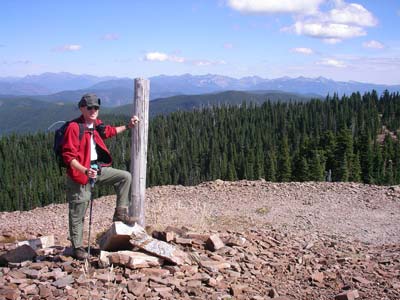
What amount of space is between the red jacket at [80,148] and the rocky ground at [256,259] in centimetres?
167

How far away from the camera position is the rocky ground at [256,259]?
659 centimetres

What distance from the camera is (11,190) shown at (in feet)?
314

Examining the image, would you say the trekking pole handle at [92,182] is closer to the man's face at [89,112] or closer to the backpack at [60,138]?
the backpack at [60,138]

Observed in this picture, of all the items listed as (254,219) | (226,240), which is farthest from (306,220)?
(226,240)

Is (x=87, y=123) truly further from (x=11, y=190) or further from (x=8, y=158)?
(x=8, y=158)

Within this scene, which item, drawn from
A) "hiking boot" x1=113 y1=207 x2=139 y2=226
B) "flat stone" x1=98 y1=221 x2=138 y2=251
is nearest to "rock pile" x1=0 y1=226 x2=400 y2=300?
"flat stone" x1=98 y1=221 x2=138 y2=251

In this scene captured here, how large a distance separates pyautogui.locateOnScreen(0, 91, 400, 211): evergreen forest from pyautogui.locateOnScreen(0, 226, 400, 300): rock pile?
5205 centimetres

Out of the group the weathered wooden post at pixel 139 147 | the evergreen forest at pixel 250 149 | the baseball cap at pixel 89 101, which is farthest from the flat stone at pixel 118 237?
the evergreen forest at pixel 250 149

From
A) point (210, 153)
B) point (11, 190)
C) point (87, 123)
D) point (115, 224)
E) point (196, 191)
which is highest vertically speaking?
point (87, 123)

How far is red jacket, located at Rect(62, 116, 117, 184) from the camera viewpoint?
6793mm

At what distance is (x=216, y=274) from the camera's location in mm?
7348

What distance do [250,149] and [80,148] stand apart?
90976mm

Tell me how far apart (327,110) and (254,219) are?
123 metres

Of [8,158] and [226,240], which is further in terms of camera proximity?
[8,158]
